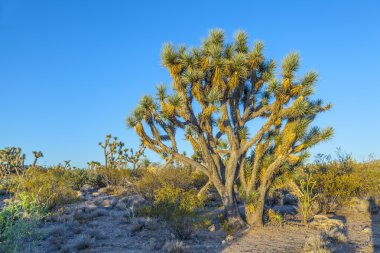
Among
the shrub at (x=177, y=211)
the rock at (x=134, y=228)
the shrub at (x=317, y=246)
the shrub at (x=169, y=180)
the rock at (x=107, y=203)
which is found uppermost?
the shrub at (x=169, y=180)

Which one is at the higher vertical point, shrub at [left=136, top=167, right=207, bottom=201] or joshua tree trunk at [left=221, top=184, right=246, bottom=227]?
shrub at [left=136, top=167, right=207, bottom=201]

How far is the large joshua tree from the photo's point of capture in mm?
9672

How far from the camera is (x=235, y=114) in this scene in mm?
10445

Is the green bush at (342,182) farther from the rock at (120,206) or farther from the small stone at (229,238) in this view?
the rock at (120,206)

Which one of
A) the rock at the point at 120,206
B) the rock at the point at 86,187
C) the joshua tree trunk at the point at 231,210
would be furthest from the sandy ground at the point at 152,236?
the rock at the point at 86,187

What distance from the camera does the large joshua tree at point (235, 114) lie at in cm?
967

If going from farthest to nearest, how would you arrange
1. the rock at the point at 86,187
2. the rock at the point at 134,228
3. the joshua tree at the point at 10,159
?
1. the joshua tree at the point at 10,159
2. the rock at the point at 86,187
3. the rock at the point at 134,228

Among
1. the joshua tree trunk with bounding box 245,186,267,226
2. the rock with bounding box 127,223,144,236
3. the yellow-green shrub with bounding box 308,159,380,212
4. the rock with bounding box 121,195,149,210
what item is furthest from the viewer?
the rock with bounding box 121,195,149,210

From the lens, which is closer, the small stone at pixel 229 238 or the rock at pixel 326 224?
the small stone at pixel 229 238

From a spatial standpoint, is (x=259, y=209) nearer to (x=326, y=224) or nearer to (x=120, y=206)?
(x=326, y=224)

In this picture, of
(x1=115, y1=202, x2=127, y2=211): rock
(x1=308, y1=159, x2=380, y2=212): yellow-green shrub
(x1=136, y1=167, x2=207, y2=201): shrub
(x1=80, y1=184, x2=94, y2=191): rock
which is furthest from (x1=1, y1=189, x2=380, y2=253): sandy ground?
(x1=80, y1=184, x2=94, y2=191): rock

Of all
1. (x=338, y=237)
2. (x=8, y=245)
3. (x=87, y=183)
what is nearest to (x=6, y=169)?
(x=87, y=183)

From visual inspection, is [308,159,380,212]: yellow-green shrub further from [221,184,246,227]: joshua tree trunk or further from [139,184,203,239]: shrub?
[139,184,203,239]: shrub

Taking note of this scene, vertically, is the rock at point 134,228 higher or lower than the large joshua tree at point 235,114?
lower
